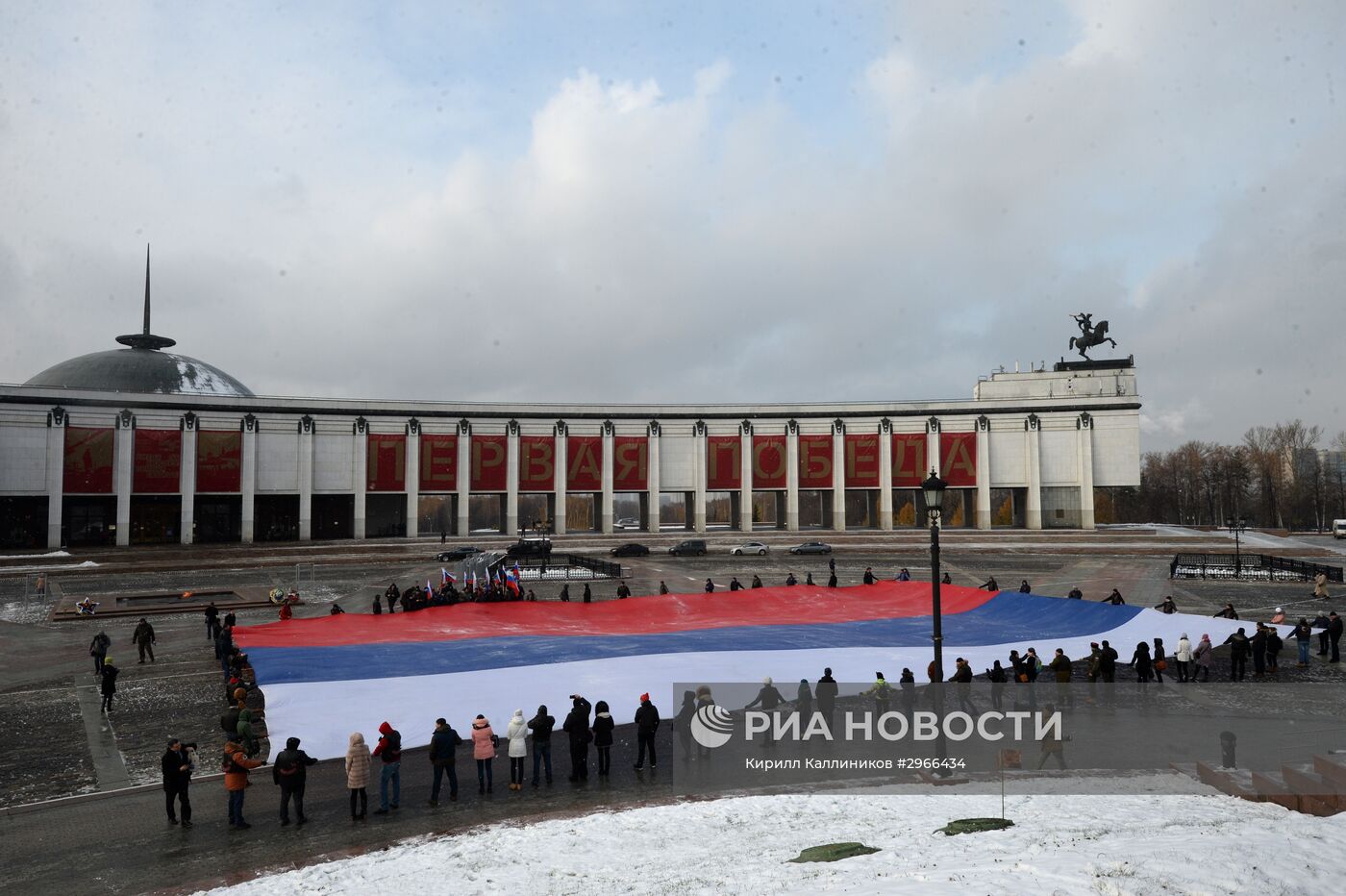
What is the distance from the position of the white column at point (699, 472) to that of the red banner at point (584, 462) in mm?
10117

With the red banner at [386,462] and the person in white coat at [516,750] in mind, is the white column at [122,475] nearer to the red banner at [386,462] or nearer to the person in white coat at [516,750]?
the red banner at [386,462]

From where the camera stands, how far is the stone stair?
406 inches

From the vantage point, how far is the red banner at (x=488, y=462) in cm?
7869

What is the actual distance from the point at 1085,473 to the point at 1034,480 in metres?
4.91

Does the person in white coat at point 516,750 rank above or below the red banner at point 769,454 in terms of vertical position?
below

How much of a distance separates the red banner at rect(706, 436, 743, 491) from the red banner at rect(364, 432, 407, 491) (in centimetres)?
3150

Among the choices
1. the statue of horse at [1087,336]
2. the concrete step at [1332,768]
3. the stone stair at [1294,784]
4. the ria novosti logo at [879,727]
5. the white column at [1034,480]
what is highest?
the statue of horse at [1087,336]

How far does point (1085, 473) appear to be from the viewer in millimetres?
78938

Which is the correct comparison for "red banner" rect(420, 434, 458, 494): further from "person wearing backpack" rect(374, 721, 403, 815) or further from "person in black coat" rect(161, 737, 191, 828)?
"person wearing backpack" rect(374, 721, 403, 815)

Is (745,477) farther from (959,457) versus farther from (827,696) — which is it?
(827,696)

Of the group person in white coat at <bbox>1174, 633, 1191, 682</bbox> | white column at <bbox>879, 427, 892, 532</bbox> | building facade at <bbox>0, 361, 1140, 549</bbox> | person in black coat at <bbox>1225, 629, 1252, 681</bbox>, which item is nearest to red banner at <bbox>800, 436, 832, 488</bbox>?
building facade at <bbox>0, 361, 1140, 549</bbox>

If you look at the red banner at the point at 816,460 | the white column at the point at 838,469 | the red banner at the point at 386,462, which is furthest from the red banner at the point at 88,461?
the white column at the point at 838,469

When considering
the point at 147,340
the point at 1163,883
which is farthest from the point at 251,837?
Result: the point at 147,340

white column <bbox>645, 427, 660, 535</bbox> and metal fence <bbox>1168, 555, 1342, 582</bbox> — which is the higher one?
white column <bbox>645, 427, 660, 535</bbox>
